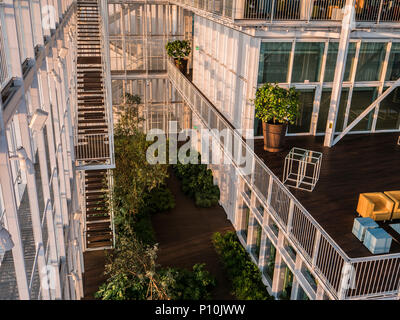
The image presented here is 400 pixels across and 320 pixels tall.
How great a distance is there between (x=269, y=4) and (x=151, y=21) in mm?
13240

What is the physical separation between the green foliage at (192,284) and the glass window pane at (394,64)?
9.21 metres

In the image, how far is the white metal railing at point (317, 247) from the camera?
765cm

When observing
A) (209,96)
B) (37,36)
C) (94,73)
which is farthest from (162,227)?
(37,36)

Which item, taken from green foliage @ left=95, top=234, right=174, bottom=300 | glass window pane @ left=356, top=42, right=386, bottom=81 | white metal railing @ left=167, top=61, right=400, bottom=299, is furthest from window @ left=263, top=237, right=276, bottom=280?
glass window pane @ left=356, top=42, right=386, bottom=81

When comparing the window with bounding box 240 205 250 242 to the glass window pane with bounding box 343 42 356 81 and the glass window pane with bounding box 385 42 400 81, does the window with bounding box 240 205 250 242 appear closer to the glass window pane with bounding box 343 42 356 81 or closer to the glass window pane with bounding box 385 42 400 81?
the glass window pane with bounding box 343 42 356 81

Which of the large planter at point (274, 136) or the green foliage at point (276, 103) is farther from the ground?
the green foliage at point (276, 103)

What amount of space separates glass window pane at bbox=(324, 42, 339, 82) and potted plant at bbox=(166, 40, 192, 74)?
10.2 metres

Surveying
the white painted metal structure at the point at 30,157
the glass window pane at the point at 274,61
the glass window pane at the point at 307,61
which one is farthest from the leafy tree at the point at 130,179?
the glass window pane at the point at 307,61

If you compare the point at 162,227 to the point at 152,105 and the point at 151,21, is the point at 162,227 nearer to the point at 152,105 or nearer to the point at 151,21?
the point at 152,105

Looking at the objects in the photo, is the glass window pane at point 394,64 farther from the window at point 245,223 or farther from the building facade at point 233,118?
the window at point 245,223

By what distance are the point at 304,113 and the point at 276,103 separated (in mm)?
2379

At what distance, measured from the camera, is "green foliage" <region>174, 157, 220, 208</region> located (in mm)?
18494

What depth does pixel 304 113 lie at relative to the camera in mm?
14477

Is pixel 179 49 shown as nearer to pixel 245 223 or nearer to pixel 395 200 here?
pixel 245 223
